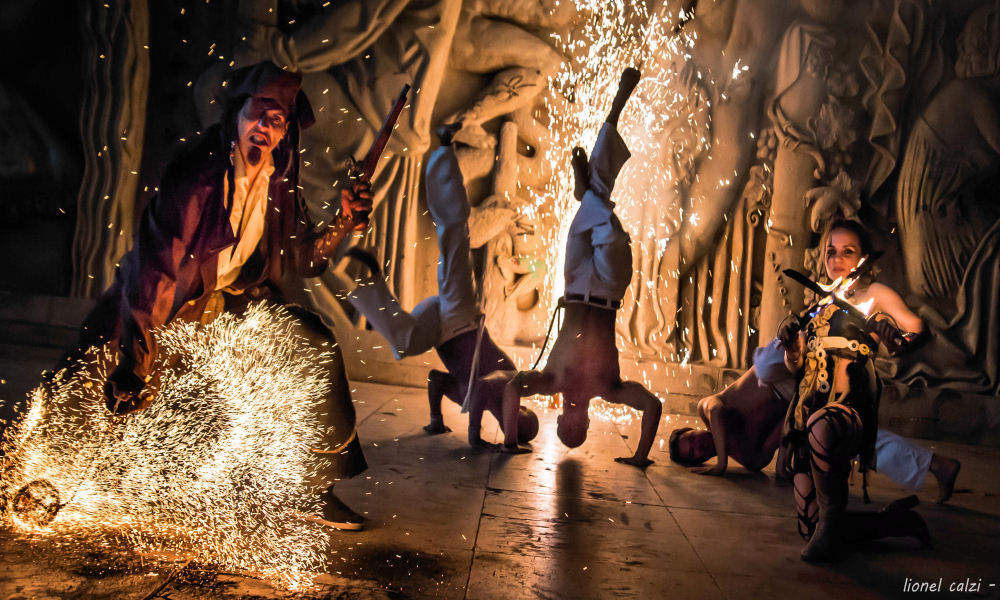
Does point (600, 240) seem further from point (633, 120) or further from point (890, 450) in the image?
point (633, 120)

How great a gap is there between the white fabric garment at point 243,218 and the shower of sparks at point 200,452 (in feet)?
0.58

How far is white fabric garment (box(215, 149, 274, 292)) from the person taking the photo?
294 cm

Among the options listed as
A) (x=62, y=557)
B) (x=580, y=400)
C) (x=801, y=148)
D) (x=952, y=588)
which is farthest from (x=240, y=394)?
(x=801, y=148)

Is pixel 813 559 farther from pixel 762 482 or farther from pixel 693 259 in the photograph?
pixel 693 259

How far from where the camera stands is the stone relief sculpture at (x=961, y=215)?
7121 millimetres

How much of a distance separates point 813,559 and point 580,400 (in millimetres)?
1773

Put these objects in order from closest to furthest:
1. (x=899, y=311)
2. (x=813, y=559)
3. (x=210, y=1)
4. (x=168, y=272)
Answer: (x=168, y=272) → (x=813, y=559) → (x=899, y=311) → (x=210, y=1)

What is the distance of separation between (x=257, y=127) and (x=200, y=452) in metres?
1.23

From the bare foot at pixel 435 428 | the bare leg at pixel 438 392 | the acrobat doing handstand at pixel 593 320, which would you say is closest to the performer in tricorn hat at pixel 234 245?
the acrobat doing handstand at pixel 593 320

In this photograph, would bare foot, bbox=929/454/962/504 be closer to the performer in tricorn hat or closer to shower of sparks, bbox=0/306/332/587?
the performer in tricorn hat

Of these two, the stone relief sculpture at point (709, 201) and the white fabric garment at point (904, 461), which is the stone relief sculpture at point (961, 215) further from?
the white fabric garment at point (904, 461)

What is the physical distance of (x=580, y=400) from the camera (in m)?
4.70

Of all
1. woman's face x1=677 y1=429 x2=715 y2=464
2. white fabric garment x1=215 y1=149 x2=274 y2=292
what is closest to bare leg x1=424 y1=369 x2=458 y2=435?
woman's face x1=677 y1=429 x2=715 y2=464

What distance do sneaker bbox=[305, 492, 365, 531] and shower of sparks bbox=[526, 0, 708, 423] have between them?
3952mm
